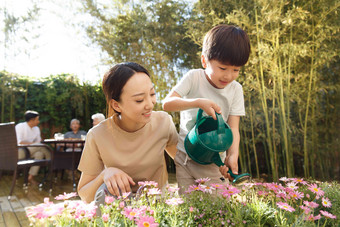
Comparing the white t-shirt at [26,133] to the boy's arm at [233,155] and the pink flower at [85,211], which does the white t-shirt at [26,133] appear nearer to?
the boy's arm at [233,155]

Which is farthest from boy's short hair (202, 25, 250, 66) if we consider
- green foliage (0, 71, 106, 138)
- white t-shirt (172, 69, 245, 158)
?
green foliage (0, 71, 106, 138)

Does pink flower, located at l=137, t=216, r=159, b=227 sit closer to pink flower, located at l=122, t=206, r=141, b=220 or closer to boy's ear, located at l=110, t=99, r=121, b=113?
pink flower, located at l=122, t=206, r=141, b=220

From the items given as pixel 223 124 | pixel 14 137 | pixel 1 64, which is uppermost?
pixel 1 64

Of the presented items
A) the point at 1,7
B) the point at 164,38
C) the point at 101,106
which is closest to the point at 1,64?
the point at 1,7

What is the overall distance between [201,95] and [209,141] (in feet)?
1.22

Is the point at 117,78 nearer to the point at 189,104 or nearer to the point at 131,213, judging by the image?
the point at 189,104

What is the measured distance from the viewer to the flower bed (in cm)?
63

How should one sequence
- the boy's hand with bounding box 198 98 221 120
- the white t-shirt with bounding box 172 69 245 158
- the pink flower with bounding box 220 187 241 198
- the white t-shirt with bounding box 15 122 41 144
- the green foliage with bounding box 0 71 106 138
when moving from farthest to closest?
the green foliage with bounding box 0 71 106 138 < the white t-shirt with bounding box 15 122 41 144 < the white t-shirt with bounding box 172 69 245 158 < the boy's hand with bounding box 198 98 221 120 < the pink flower with bounding box 220 187 241 198

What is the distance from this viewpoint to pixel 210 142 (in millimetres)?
949

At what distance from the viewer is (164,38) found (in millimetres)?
5254

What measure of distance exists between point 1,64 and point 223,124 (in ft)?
20.3

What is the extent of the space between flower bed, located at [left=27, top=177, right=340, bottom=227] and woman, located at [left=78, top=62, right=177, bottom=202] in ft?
0.60

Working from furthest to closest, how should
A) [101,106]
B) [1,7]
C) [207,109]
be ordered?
1. [101,106]
2. [1,7]
3. [207,109]

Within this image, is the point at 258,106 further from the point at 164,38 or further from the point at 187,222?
the point at 187,222
